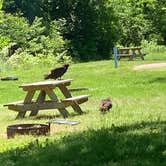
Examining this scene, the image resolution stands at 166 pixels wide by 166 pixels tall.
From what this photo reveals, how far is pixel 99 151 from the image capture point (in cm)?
764

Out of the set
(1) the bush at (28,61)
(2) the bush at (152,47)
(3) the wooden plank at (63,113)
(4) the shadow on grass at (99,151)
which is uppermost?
(4) the shadow on grass at (99,151)

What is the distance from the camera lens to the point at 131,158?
23.6ft

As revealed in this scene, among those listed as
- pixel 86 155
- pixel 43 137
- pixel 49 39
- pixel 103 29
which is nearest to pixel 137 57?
pixel 49 39

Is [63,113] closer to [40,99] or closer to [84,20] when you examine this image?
[40,99]

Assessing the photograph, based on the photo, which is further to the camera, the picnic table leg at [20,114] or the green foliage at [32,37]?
the green foliage at [32,37]

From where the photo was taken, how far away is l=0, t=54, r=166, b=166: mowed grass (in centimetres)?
738

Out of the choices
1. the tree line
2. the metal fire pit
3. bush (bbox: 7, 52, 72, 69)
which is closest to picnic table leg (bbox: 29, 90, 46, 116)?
the metal fire pit

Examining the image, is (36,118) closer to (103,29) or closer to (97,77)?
(97,77)

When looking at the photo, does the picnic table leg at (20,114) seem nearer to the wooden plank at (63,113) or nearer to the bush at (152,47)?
the wooden plank at (63,113)

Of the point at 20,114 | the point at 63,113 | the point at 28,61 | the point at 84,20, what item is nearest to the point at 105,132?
the point at 63,113

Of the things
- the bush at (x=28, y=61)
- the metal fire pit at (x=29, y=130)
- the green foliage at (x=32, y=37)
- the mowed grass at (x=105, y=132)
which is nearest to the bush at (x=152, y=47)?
the green foliage at (x=32, y=37)

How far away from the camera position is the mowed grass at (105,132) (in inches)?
291

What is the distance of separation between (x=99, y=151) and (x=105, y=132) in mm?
1470

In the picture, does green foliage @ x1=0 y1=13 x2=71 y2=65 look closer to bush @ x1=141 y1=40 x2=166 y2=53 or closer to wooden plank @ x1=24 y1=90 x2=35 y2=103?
bush @ x1=141 y1=40 x2=166 y2=53
